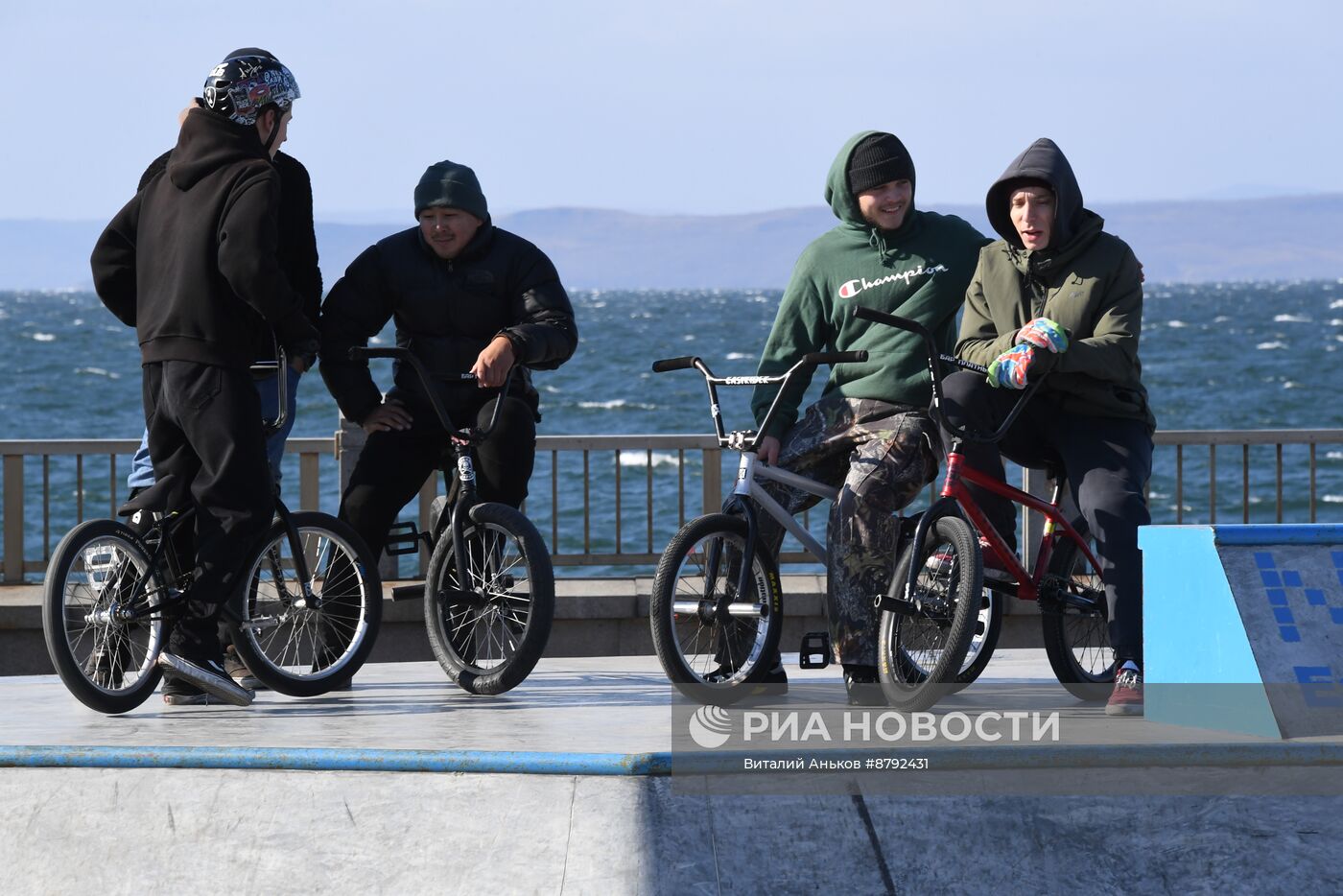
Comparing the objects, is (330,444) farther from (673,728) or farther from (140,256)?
(673,728)

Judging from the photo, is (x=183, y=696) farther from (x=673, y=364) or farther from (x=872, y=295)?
(x=872, y=295)

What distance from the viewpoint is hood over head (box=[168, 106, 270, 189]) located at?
5508 mm

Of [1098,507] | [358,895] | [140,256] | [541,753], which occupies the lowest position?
[358,895]

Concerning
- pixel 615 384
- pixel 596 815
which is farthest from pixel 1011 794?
pixel 615 384

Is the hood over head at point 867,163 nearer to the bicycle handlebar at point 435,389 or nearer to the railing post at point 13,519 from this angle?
the bicycle handlebar at point 435,389

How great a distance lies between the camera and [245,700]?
221 inches

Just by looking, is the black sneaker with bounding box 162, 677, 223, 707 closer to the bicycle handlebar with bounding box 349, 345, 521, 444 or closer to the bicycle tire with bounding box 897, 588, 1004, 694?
the bicycle handlebar with bounding box 349, 345, 521, 444

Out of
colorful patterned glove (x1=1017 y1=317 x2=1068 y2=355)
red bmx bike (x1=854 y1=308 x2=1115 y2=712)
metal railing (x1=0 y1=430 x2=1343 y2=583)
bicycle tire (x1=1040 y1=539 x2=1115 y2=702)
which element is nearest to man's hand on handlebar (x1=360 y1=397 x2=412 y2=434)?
red bmx bike (x1=854 y1=308 x2=1115 y2=712)

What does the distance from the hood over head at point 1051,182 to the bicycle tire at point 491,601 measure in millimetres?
1825

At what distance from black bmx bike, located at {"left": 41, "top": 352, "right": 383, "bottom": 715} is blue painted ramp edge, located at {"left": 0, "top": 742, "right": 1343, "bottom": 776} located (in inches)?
40.8

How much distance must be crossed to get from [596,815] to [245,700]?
5.81 feet

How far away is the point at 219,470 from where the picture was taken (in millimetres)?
5449

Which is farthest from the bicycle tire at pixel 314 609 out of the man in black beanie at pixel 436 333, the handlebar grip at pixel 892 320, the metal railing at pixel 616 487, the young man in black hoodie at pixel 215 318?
the metal railing at pixel 616 487

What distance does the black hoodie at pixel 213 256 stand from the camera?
5383mm
